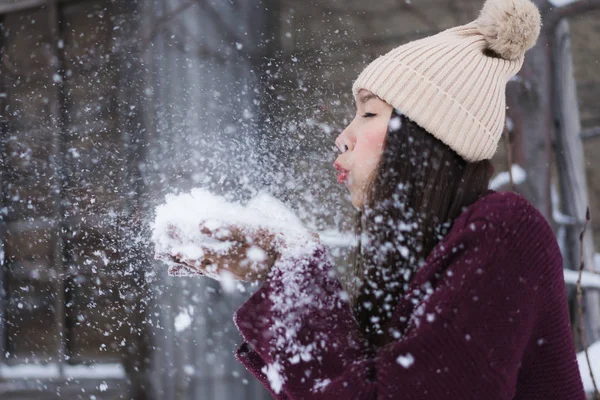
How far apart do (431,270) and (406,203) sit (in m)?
0.18

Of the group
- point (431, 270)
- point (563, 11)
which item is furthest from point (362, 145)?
point (563, 11)

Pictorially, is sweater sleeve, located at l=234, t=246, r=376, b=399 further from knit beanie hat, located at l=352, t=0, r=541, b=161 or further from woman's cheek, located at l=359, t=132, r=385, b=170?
knit beanie hat, located at l=352, t=0, r=541, b=161

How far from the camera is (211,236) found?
97 centimetres

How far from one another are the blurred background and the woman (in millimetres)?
746

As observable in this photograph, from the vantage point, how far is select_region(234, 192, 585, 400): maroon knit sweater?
2.64 ft

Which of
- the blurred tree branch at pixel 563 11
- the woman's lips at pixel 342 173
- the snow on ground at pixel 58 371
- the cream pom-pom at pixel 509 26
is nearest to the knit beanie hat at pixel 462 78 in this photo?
the cream pom-pom at pixel 509 26

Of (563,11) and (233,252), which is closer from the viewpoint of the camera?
(233,252)

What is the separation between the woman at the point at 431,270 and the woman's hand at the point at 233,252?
0.02 m

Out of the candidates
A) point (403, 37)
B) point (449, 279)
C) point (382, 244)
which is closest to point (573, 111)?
point (403, 37)

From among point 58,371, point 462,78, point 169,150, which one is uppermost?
point 169,150

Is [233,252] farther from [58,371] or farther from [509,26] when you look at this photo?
[58,371]

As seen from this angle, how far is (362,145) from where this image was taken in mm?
1053

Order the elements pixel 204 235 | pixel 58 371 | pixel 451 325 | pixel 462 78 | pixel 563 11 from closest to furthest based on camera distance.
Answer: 1. pixel 451 325
2. pixel 204 235
3. pixel 462 78
4. pixel 563 11
5. pixel 58 371

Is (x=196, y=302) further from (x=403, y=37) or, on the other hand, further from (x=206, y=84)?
(x=403, y=37)
